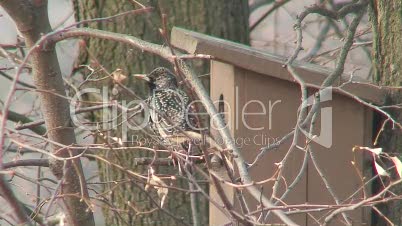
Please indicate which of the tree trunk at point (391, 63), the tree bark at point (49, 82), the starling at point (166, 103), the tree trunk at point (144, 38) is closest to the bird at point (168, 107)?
the starling at point (166, 103)

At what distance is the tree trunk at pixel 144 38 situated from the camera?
504 cm

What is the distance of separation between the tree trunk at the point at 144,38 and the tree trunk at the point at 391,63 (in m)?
1.60

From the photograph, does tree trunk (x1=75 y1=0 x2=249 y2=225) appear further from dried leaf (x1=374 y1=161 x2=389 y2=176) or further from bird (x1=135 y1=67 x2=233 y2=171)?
dried leaf (x1=374 y1=161 x2=389 y2=176)

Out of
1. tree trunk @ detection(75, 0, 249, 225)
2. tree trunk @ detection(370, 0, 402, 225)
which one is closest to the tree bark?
tree trunk @ detection(370, 0, 402, 225)

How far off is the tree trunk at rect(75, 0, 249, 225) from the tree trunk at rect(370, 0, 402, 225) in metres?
1.60

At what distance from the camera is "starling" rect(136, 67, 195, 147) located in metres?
4.25

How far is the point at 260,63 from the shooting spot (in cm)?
366

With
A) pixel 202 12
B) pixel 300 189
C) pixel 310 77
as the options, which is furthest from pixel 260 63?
pixel 202 12

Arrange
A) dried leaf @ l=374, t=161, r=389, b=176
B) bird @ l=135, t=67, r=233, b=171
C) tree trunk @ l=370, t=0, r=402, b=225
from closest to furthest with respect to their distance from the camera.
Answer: dried leaf @ l=374, t=161, r=389, b=176 < tree trunk @ l=370, t=0, r=402, b=225 < bird @ l=135, t=67, r=233, b=171

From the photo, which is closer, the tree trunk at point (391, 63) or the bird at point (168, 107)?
the tree trunk at point (391, 63)

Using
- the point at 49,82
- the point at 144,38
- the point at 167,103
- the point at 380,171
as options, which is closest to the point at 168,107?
the point at 167,103

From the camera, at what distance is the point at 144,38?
5055 mm

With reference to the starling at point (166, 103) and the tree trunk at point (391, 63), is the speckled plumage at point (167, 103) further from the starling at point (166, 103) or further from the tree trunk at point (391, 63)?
the tree trunk at point (391, 63)

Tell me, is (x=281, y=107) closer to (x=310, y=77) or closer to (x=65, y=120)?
(x=310, y=77)
